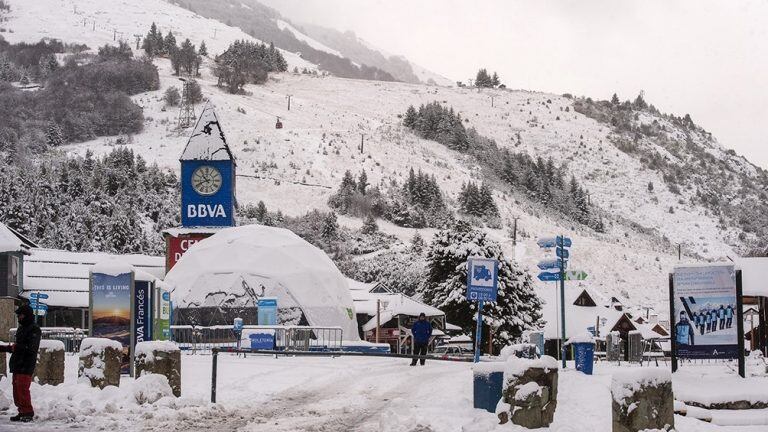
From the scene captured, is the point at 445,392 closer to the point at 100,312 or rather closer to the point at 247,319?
the point at 100,312

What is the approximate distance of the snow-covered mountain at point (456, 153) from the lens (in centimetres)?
9475

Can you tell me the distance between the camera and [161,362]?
16.0 metres

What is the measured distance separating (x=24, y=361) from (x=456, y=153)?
11343 cm

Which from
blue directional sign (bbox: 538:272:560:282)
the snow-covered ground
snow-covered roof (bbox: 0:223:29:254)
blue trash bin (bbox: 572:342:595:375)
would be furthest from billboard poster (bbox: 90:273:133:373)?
snow-covered roof (bbox: 0:223:29:254)

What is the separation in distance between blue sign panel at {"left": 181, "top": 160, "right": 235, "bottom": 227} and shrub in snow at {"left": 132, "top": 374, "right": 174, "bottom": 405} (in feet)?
112

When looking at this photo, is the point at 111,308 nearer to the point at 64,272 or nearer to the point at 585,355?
the point at 585,355

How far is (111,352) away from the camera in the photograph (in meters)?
16.8

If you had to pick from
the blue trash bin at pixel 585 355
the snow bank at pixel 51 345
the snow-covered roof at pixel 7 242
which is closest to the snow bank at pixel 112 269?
the snow bank at pixel 51 345

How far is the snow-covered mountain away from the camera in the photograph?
94750 mm

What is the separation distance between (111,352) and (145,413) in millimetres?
3229

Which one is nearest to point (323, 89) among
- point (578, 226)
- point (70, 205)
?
point (578, 226)

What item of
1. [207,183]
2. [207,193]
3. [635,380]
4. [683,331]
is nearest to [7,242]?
[207,193]

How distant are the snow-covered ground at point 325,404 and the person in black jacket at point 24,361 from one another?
0.29m

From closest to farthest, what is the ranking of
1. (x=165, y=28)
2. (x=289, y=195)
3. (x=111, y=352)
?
(x=111, y=352) < (x=289, y=195) < (x=165, y=28)
